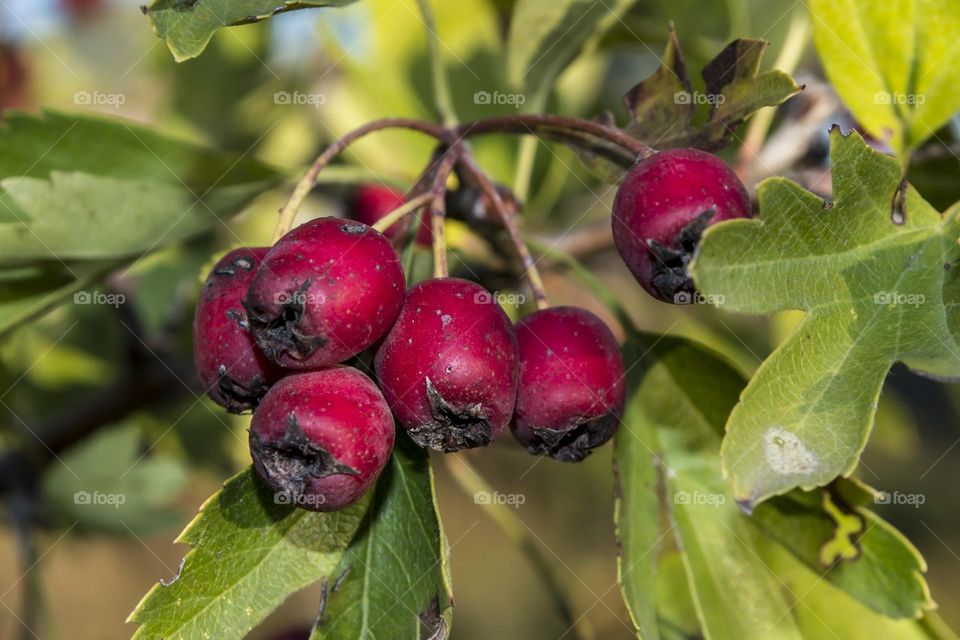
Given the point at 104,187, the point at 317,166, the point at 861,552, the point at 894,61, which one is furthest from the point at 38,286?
the point at 894,61

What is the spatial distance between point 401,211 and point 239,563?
52 centimetres

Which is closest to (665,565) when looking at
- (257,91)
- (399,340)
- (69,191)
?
(399,340)

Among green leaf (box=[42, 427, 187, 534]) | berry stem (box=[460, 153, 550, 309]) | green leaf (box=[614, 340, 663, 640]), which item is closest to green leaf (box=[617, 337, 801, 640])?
green leaf (box=[614, 340, 663, 640])

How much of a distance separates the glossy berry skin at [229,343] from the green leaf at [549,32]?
Answer: 84cm

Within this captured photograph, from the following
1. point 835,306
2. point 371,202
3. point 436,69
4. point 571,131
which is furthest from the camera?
point 371,202

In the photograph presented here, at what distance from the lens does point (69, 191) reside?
153 centimetres

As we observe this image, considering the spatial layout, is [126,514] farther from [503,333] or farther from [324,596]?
[503,333]

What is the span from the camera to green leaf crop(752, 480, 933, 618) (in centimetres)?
127

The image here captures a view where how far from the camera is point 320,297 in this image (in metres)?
1.00

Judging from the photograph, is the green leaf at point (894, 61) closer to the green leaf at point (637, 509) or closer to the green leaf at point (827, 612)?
the green leaf at point (637, 509)

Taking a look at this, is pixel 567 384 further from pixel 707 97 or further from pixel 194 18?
pixel 194 18

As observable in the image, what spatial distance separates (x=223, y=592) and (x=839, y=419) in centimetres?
79

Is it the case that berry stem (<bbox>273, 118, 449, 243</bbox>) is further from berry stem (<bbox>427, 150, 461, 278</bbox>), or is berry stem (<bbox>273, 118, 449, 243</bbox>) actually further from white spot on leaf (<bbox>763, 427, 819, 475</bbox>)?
white spot on leaf (<bbox>763, 427, 819, 475</bbox>)

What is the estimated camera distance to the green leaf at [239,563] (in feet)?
3.60
